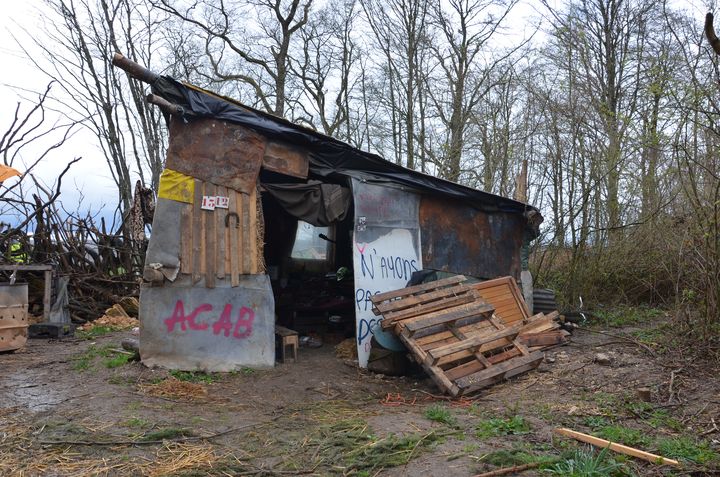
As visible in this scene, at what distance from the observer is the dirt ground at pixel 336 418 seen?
4164 millimetres

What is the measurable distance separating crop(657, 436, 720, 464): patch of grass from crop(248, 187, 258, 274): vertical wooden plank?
502 centimetres

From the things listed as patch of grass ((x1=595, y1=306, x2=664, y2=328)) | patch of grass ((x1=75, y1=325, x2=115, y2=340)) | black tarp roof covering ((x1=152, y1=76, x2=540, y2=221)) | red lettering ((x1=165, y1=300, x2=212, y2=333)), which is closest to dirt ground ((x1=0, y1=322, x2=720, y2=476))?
red lettering ((x1=165, y1=300, x2=212, y2=333))

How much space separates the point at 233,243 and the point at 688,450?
5.44 metres

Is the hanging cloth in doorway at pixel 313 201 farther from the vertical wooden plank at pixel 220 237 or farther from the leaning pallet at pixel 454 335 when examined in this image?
the leaning pallet at pixel 454 335

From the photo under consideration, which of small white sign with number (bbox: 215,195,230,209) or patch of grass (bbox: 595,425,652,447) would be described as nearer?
patch of grass (bbox: 595,425,652,447)

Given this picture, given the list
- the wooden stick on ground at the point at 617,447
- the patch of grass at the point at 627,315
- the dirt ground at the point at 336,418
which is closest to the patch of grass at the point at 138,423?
the dirt ground at the point at 336,418

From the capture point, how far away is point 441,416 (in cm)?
526

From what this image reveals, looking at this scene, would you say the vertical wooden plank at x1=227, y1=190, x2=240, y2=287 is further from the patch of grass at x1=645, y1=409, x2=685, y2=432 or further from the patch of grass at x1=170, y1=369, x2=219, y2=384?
the patch of grass at x1=645, y1=409, x2=685, y2=432

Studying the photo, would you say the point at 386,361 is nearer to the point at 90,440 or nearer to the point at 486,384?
the point at 486,384

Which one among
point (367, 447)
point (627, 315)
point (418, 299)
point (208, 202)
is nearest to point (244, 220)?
point (208, 202)

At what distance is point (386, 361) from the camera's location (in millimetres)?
7414

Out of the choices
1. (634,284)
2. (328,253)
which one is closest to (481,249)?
(328,253)

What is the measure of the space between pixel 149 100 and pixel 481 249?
5985 mm

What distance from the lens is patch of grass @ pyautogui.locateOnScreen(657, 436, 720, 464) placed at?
3.98 metres
